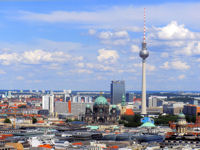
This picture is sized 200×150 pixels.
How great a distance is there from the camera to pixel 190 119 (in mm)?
185000

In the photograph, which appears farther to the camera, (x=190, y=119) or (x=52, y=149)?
(x=190, y=119)

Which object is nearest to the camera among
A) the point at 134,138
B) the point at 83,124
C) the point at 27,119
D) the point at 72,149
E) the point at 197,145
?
the point at 72,149

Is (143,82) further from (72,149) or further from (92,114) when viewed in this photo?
(72,149)

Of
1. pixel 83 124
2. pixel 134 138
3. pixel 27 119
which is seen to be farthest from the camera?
pixel 27 119

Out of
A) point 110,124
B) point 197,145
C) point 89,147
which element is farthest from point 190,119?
point 89,147

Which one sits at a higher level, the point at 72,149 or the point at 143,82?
the point at 143,82

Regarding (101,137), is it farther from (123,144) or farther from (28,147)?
(28,147)

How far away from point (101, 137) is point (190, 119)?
74.2m

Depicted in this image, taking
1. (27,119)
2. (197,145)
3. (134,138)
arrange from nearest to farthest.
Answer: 1. (197,145)
2. (134,138)
3. (27,119)

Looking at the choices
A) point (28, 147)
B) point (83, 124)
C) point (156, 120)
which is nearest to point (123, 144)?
point (28, 147)

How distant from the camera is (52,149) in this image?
88.6m

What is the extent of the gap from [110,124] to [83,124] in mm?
7230

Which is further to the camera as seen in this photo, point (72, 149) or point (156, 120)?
point (156, 120)

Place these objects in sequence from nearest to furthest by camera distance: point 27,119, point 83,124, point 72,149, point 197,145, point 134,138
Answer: point 72,149 < point 197,145 < point 134,138 < point 83,124 < point 27,119
